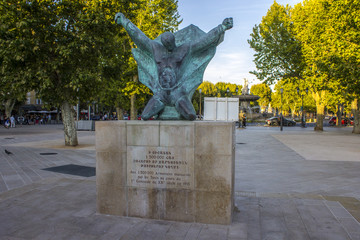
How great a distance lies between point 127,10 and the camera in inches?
548

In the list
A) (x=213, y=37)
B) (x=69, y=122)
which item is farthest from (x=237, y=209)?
(x=69, y=122)

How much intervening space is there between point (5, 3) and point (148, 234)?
463 inches

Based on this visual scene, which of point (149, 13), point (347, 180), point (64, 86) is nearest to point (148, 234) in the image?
point (347, 180)

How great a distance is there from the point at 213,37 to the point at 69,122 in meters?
11.5

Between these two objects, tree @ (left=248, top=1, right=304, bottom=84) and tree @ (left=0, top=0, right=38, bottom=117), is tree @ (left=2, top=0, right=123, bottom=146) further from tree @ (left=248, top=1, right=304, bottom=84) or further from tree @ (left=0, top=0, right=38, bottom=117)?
tree @ (left=248, top=1, right=304, bottom=84)

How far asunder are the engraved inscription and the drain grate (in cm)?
384

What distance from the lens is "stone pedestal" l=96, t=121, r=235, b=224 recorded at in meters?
4.20

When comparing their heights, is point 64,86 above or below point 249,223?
above

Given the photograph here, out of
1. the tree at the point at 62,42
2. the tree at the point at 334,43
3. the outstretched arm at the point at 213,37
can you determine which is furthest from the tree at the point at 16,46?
the tree at the point at 334,43

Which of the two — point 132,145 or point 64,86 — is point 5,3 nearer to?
point 64,86

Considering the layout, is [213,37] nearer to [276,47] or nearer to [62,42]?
[62,42]

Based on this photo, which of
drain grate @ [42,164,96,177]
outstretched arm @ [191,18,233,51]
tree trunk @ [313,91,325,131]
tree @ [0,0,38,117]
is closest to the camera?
outstretched arm @ [191,18,233,51]

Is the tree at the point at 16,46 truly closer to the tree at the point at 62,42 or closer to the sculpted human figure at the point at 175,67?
Answer: the tree at the point at 62,42

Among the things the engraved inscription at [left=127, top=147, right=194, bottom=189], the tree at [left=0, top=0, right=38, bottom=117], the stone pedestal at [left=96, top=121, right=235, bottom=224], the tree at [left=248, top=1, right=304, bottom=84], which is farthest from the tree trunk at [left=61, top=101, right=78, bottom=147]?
the tree at [left=248, top=1, right=304, bottom=84]
